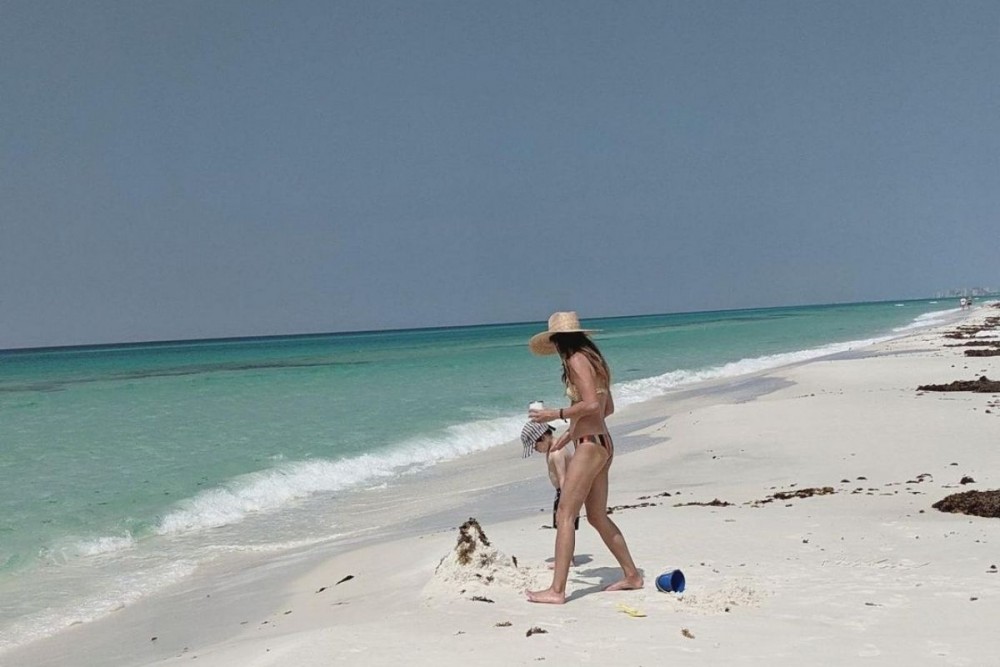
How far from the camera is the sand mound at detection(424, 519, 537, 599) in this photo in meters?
6.05

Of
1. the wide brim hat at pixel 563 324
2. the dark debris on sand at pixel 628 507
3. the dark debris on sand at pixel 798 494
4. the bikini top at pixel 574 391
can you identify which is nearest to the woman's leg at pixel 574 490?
the bikini top at pixel 574 391

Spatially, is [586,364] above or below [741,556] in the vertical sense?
above

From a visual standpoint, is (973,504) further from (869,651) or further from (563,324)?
(563,324)

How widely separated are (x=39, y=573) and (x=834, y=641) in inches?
327

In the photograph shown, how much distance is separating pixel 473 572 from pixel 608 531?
1.00 m

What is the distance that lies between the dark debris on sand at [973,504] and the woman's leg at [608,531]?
13.2 feet

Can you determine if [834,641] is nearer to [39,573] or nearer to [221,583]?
[221,583]

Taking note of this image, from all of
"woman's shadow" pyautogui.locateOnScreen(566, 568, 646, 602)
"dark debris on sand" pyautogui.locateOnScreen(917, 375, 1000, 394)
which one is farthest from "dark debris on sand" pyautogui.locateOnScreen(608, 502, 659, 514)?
"dark debris on sand" pyautogui.locateOnScreen(917, 375, 1000, 394)

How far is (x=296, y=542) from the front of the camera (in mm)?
10383

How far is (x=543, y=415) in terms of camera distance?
570 centimetres

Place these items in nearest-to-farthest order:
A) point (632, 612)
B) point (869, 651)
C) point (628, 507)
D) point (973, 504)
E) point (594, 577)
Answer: point (869, 651)
point (632, 612)
point (594, 577)
point (973, 504)
point (628, 507)

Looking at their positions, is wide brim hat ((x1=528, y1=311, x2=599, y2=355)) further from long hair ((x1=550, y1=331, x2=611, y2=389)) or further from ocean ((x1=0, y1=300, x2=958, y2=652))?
ocean ((x1=0, y1=300, x2=958, y2=652))

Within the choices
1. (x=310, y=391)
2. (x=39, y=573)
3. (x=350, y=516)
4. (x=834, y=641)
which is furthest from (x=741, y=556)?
(x=310, y=391)

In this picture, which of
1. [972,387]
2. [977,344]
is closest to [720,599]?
[972,387]
